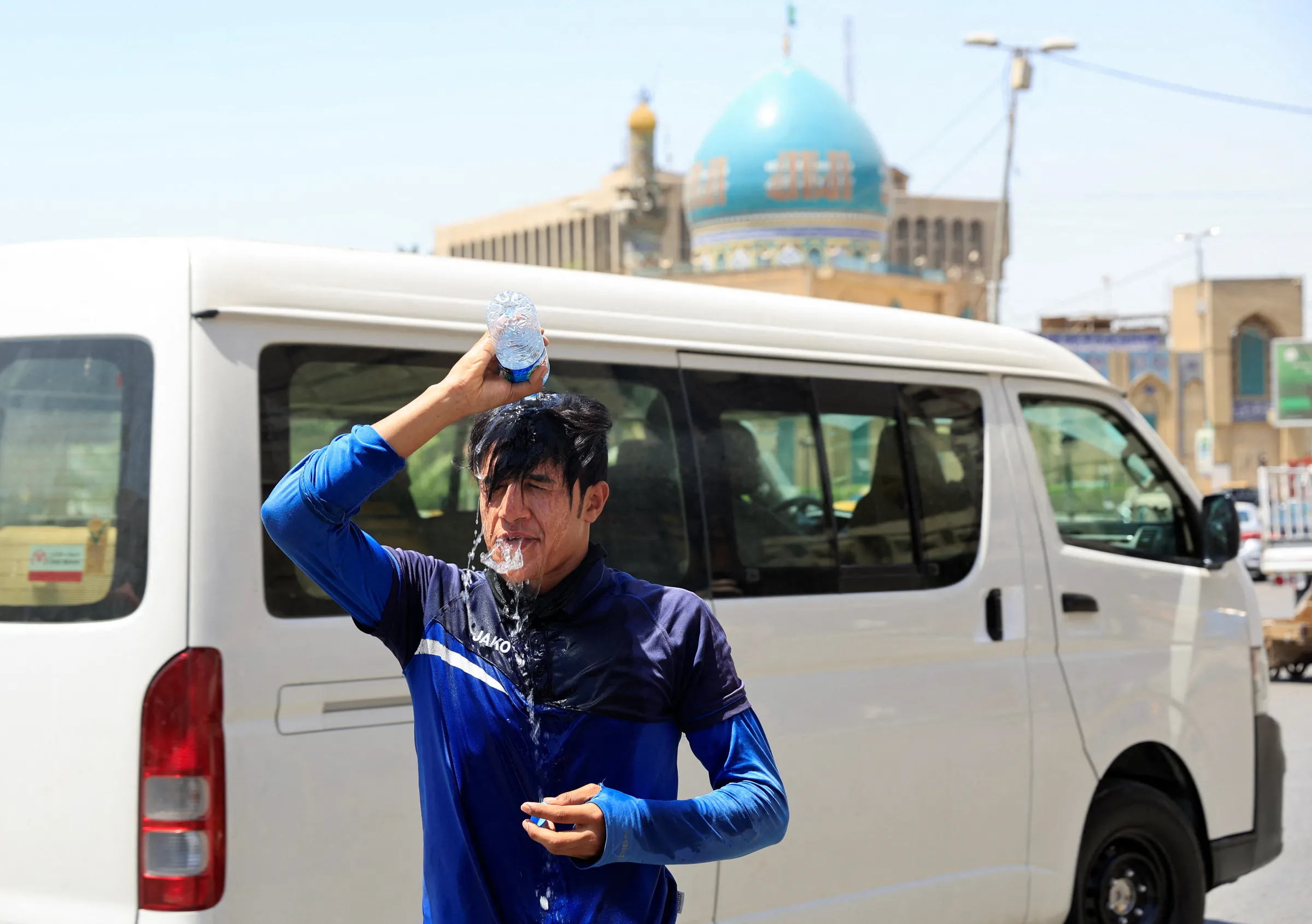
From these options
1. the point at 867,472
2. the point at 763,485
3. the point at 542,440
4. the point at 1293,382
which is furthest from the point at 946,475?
the point at 1293,382

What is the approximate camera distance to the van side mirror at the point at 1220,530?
537 cm

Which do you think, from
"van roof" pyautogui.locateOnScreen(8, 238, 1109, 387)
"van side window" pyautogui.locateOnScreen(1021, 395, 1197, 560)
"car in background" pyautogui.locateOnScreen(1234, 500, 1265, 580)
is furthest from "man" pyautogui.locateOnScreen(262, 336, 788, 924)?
"car in background" pyautogui.locateOnScreen(1234, 500, 1265, 580)

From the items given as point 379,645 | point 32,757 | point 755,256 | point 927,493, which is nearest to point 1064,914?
point 927,493

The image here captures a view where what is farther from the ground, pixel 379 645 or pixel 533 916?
pixel 379 645

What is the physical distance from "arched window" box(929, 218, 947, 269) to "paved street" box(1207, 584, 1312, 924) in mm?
100464

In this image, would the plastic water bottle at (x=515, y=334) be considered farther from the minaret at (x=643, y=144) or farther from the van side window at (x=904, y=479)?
the minaret at (x=643, y=144)

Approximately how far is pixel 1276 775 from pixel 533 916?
448 centimetres

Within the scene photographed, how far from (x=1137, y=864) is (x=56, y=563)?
386 cm

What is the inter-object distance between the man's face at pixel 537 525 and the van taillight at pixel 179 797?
45.6 inches

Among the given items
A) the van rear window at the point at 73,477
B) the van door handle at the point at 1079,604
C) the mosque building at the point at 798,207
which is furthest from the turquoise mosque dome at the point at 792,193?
the van rear window at the point at 73,477

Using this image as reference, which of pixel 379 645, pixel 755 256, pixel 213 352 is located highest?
pixel 755 256

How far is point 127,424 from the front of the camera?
3.21m

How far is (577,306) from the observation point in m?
3.89

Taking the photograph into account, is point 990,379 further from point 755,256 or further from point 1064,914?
point 755,256
